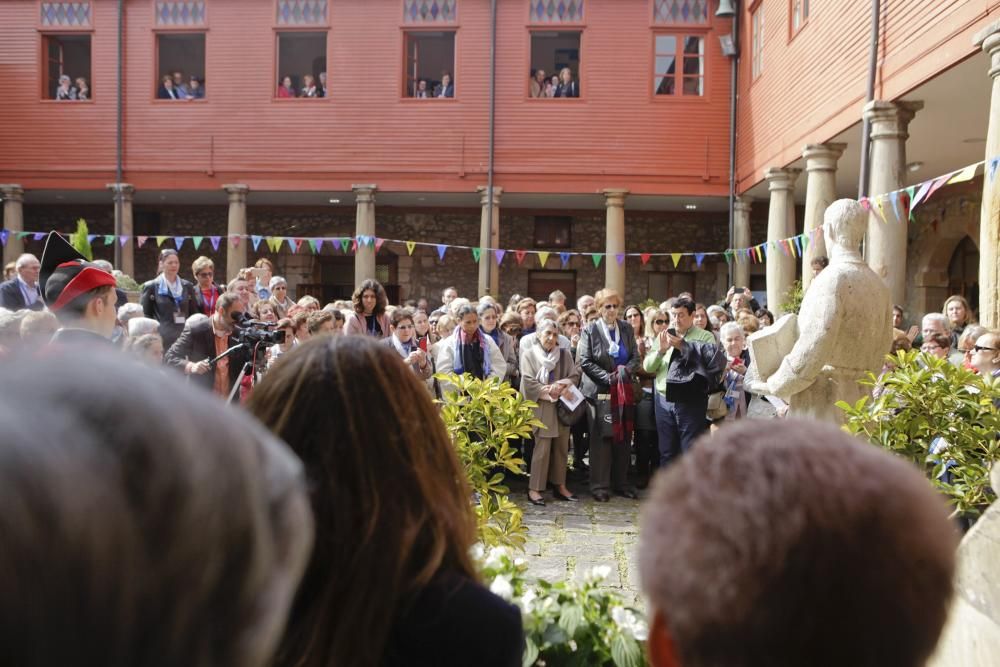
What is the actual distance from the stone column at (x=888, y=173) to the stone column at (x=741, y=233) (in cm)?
605

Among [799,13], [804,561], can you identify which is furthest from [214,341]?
[799,13]

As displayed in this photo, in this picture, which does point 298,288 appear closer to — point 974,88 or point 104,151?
point 104,151

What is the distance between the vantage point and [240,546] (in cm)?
61

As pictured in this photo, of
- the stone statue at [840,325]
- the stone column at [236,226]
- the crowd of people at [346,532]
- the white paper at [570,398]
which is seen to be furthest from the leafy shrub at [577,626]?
the stone column at [236,226]

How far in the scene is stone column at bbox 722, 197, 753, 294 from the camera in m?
16.8

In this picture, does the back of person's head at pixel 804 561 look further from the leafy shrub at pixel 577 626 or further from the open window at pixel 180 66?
the open window at pixel 180 66

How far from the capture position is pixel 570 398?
7.36 meters

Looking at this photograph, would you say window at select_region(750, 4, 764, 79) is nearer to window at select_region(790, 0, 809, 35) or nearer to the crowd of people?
window at select_region(790, 0, 809, 35)

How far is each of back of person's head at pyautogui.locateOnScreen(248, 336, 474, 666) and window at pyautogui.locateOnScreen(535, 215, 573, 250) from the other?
60.4 feet

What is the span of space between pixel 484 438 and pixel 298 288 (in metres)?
16.6

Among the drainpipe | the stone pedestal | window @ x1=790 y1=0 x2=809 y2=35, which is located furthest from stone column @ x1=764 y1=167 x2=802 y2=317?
the drainpipe

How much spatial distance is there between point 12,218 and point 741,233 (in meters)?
14.7

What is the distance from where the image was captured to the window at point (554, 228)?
19750mm

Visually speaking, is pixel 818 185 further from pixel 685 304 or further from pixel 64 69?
pixel 64 69
